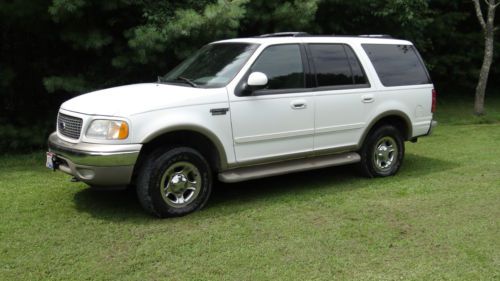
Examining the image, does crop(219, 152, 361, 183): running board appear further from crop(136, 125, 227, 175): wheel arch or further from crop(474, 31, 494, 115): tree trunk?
crop(474, 31, 494, 115): tree trunk

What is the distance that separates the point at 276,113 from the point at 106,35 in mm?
4152

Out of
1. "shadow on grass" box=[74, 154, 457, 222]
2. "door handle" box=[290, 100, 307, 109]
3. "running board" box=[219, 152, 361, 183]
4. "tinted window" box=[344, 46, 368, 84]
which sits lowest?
"shadow on grass" box=[74, 154, 457, 222]

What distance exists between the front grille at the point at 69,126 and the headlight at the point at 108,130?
19 cm

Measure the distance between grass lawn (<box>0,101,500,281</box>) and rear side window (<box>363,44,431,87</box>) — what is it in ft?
4.30

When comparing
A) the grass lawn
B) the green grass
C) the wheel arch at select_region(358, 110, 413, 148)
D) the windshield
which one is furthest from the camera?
the green grass

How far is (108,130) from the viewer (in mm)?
5078

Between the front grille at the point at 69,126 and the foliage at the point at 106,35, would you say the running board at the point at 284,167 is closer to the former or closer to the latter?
the front grille at the point at 69,126

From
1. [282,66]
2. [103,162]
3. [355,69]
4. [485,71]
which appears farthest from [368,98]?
[485,71]

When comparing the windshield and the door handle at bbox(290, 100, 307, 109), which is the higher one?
the windshield

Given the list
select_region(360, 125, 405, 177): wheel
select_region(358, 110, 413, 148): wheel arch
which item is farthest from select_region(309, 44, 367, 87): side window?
select_region(360, 125, 405, 177): wheel

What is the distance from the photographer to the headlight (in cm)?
504

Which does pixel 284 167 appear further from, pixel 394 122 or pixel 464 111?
pixel 464 111

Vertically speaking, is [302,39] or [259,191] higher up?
[302,39]

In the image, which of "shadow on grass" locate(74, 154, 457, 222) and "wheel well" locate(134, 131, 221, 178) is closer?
"wheel well" locate(134, 131, 221, 178)
